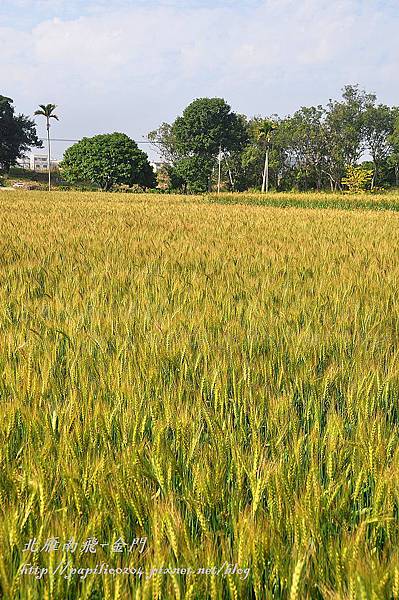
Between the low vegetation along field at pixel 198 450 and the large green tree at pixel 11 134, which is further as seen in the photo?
the large green tree at pixel 11 134

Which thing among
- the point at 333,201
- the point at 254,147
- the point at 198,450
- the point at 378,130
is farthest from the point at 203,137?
the point at 198,450

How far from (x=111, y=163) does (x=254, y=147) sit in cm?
1716

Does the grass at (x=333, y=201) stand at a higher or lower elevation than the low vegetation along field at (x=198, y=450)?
higher

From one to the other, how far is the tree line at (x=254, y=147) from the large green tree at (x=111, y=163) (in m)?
0.11


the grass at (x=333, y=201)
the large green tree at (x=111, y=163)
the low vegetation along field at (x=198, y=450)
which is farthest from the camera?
the large green tree at (x=111, y=163)

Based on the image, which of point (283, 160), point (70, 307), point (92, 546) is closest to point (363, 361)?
point (92, 546)

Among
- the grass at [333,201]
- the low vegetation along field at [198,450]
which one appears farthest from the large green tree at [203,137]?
the low vegetation along field at [198,450]

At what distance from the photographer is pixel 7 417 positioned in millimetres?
1521

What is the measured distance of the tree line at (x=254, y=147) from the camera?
65562 millimetres

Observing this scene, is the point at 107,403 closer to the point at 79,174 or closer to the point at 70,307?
the point at 70,307

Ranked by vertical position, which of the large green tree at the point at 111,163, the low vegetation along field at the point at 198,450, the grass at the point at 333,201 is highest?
the large green tree at the point at 111,163

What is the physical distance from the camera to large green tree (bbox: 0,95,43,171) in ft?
213

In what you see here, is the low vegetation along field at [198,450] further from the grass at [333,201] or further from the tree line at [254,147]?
the tree line at [254,147]

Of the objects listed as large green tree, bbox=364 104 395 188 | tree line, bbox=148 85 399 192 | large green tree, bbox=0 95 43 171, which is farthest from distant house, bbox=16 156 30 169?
large green tree, bbox=364 104 395 188
